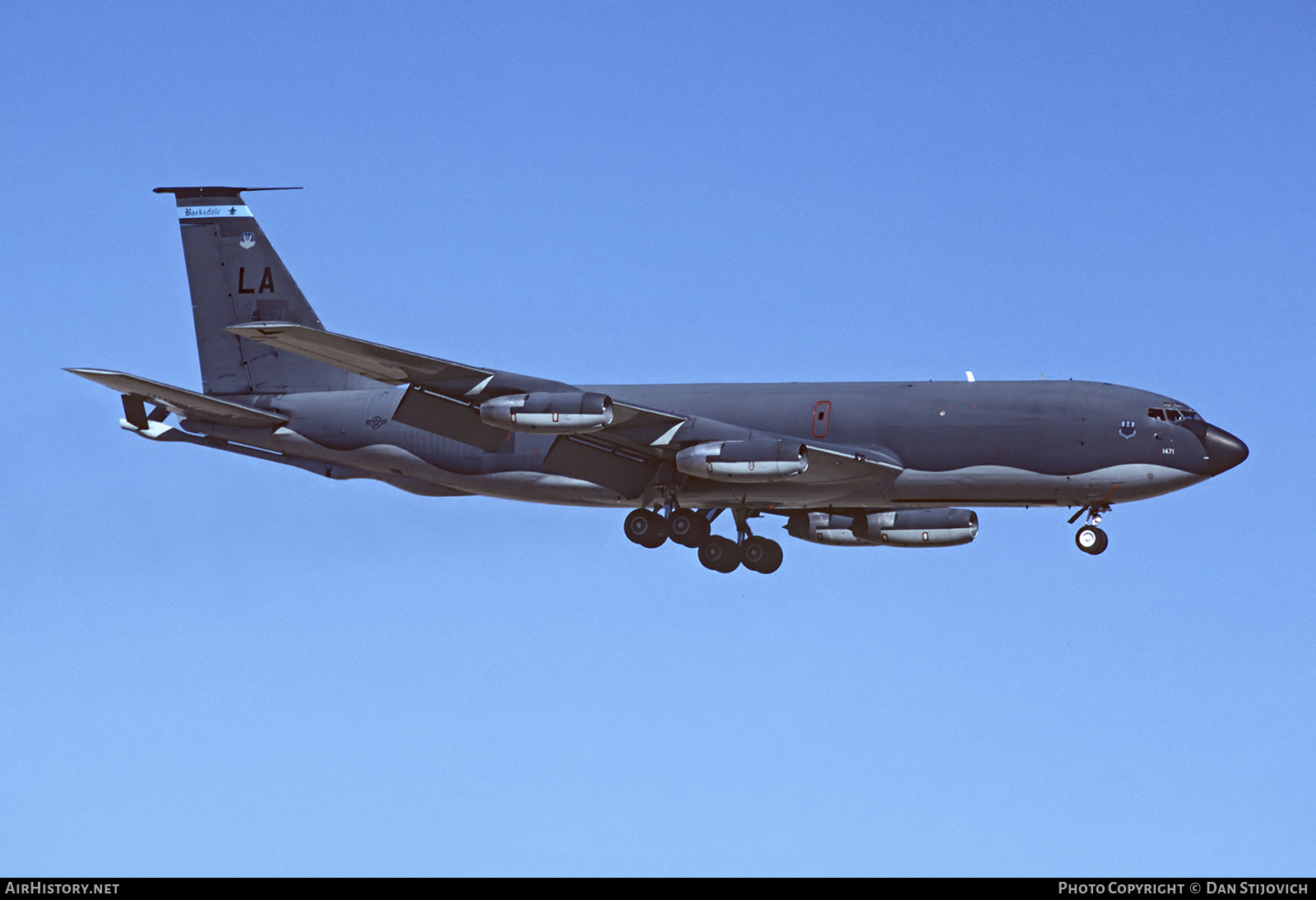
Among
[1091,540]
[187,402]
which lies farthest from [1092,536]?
→ [187,402]

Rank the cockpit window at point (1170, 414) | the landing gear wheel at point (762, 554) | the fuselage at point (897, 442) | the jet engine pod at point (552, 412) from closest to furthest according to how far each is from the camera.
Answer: the jet engine pod at point (552, 412) → the fuselage at point (897, 442) → the cockpit window at point (1170, 414) → the landing gear wheel at point (762, 554)

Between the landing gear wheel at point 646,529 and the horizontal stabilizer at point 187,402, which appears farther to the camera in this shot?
the landing gear wheel at point 646,529

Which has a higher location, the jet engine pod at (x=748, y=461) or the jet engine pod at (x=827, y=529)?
the jet engine pod at (x=827, y=529)

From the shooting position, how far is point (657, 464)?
5278 cm

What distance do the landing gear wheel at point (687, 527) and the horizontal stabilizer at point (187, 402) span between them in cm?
1306

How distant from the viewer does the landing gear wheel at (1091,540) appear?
1964 inches

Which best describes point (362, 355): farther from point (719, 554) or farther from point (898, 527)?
point (898, 527)

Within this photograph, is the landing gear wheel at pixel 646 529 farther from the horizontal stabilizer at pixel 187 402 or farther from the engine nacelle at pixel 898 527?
the horizontal stabilizer at pixel 187 402

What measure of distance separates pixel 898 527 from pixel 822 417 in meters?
7.61

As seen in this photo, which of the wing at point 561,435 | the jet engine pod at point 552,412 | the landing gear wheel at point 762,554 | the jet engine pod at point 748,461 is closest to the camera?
the jet engine pod at point 552,412

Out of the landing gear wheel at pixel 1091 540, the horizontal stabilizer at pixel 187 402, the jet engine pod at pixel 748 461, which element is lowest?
the landing gear wheel at pixel 1091 540

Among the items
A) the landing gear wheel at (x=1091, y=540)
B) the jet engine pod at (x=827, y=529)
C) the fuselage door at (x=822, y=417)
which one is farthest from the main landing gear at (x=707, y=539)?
the landing gear wheel at (x=1091, y=540)
